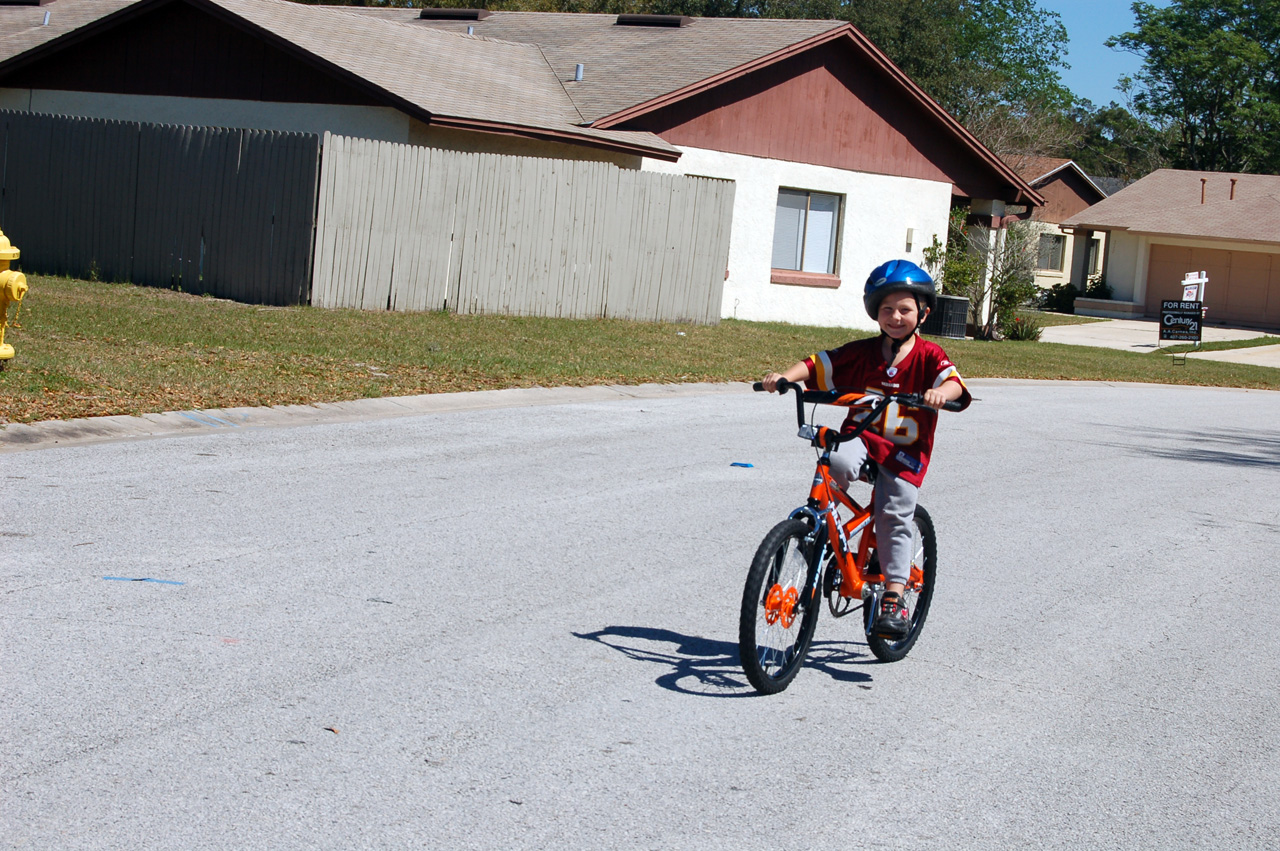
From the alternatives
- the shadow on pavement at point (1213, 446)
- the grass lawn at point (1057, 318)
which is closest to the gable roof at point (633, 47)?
the shadow on pavement at point (1213, 446)

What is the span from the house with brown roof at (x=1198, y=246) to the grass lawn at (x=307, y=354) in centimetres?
2287

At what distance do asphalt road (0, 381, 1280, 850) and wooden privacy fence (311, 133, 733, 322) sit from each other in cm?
869

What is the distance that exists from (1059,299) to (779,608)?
42929mm

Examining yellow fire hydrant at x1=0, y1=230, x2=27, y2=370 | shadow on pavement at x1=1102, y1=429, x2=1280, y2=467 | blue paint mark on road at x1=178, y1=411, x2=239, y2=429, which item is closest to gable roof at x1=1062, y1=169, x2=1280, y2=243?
shadow on pavement at x1=1102, y1=429, x2=1280, y2=467

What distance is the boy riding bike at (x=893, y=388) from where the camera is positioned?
5129 millimetres

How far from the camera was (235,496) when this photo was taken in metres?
7.77

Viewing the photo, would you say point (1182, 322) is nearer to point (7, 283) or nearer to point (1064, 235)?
point (1064, 235)

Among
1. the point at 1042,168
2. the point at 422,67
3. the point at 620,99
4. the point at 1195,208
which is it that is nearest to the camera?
the point at 422,67

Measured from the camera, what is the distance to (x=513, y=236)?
19.6 meters

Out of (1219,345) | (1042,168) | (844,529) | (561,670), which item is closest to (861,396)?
(844,529)

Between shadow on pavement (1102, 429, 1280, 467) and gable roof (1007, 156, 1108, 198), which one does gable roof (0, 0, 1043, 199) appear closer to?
shadow on pavement (1102, 429, 1280, 467)

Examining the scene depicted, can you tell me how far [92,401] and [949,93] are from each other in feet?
173

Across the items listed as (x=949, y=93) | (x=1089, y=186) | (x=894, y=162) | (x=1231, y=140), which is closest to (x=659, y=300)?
(x=894, y=162)

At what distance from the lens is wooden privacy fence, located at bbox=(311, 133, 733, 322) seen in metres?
17.8
